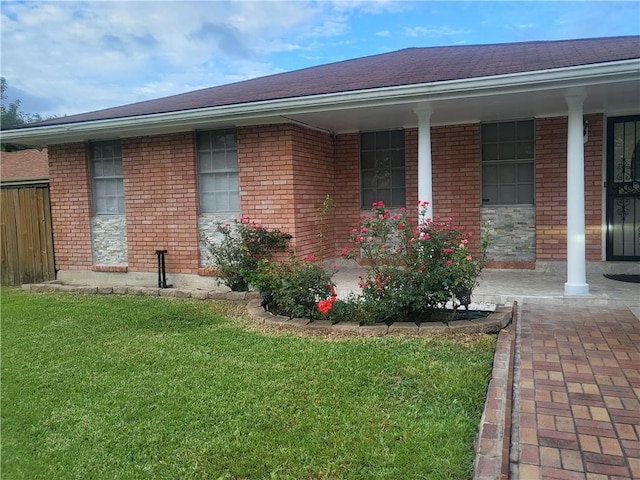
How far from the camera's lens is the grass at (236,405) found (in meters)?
2.75

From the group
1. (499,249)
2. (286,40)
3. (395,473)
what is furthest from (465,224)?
(286,40)

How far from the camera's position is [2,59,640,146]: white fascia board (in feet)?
17.5

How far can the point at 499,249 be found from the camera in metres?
A: 8.39

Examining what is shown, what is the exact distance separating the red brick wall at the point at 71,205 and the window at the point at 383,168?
514cm

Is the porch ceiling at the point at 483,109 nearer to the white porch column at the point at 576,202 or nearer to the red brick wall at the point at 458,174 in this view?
the red brick wall at the point at 458,174

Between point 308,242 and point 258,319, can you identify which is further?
point 308,242

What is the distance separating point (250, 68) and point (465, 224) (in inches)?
1009

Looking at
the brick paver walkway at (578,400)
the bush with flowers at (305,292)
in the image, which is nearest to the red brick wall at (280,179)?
the bush with flowers at (305,292)

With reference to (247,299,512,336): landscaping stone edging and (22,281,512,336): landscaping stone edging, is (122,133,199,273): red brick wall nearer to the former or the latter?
(22,281,512,336): landscaping stone edging

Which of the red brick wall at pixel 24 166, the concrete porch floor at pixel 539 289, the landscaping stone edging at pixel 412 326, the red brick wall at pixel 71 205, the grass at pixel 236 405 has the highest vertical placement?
the red brick wall at pixel 24 166

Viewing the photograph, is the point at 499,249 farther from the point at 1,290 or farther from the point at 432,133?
the point at 1,290

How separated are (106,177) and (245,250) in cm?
340

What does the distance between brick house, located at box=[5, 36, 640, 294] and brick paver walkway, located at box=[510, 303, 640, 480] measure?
168cm

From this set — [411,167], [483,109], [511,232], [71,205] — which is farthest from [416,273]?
[71,205]
